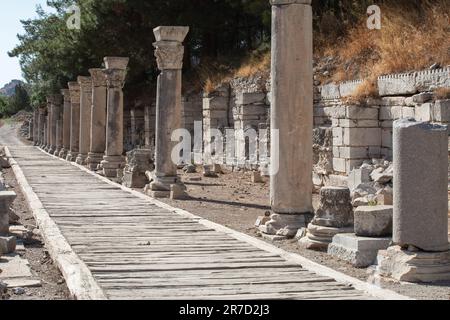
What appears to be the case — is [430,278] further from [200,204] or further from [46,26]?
[46,26]

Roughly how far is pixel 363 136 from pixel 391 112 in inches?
36.7

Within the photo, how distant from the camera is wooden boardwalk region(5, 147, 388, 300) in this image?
6.70 m

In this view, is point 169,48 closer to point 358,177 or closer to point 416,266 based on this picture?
point 358,177

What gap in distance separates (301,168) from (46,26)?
2946 cm

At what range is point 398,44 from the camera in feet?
53.4

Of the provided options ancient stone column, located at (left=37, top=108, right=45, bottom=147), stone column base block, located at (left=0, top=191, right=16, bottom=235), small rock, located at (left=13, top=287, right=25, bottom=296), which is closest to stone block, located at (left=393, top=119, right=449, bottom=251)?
small rock, located at (left=13, top=287, right=25, bottom=296)

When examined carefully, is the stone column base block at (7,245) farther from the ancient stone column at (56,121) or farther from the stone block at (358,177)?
the ancient stone column at (56,121)

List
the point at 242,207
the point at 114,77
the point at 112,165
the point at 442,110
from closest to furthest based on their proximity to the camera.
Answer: the point at 442,110 < the point at 242,207 < the point at 112,165 < the point at 114,77

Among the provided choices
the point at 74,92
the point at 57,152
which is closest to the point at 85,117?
the point at 74,92

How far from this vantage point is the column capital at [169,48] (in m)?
16.1

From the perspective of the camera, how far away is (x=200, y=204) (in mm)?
14617

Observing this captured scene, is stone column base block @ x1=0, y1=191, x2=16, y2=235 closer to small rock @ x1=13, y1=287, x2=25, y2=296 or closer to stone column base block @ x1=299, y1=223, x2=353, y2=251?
small rock @ x1=13, y1=287, x2=25, y2=296

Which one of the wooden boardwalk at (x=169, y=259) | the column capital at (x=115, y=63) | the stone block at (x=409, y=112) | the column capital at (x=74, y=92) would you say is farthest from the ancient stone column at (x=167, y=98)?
the column capital at (x=74, y=92)
